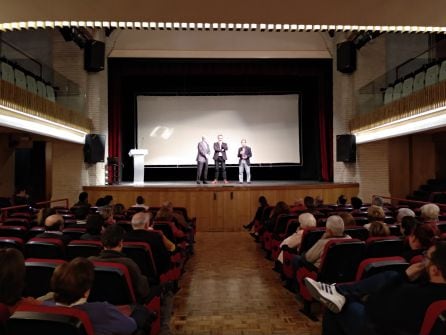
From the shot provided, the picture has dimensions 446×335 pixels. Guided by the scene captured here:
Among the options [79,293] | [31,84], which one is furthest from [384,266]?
[31,84]

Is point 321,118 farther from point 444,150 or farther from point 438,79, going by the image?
point 438,79

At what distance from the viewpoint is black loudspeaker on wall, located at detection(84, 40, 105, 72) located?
11.2 m

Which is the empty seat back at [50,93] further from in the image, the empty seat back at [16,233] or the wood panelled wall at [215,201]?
the empty seat back at [16,233]

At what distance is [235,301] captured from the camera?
4.17 meters

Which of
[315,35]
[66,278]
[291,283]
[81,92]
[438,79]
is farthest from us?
[315,35]

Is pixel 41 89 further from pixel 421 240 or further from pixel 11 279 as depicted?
pixel 421 240

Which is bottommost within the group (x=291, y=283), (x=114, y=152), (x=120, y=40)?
(x=291, y=283)

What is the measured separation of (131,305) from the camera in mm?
2553

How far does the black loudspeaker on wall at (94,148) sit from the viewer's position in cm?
1100

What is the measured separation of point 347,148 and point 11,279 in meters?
10.6

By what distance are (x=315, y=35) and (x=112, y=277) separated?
11362 millimetres

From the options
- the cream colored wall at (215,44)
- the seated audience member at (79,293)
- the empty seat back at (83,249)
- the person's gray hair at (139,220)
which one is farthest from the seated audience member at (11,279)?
the cream colored wall at (215,44)

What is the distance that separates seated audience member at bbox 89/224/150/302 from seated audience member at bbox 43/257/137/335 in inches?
29.6

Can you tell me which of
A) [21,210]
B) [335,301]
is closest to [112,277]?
[335,301]
